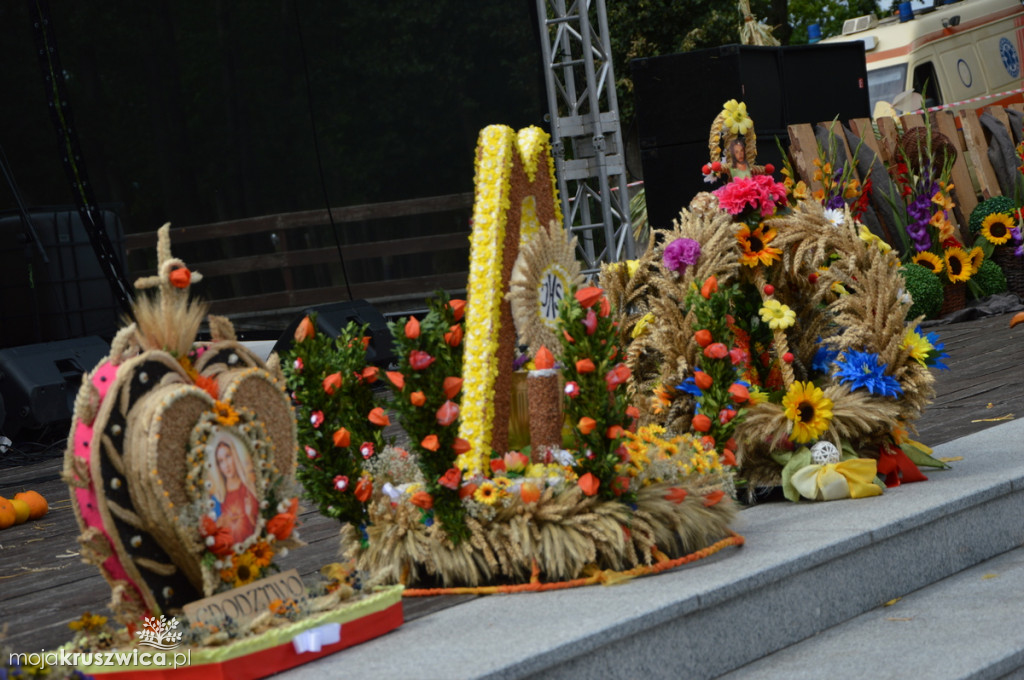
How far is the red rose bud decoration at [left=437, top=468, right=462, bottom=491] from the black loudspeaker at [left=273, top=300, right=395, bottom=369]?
222 inches

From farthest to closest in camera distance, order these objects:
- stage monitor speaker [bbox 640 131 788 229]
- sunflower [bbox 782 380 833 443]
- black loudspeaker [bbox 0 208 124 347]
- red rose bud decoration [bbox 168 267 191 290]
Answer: stage monitor speaker [bbox 640 131 788 229]
black loudspeaker [bbox 0 208 124 347]
sunflower [bbox 782 380 833 443]
red rose bud decoration [bbox 168 267 191 290]

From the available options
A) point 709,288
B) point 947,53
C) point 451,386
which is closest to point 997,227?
point 947,53

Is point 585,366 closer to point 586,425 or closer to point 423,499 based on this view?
point 586,425

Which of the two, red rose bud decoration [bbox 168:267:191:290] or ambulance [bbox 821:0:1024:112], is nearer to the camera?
red rose bud decoration [bbox 168:267:191:290]

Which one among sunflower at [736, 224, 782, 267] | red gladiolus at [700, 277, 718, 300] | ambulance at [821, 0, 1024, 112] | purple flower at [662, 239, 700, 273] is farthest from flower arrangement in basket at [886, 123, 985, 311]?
red gladiolus at [700, 277, 718, 300]

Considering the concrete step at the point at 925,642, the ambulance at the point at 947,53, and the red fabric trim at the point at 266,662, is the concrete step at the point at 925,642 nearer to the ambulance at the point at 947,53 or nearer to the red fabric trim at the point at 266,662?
the red fabric trim at the point at 266,662

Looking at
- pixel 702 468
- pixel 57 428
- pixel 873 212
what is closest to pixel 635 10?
pixel 873 212

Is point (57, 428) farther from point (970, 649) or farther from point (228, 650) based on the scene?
point (970, 649)

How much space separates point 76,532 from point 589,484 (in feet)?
8.12

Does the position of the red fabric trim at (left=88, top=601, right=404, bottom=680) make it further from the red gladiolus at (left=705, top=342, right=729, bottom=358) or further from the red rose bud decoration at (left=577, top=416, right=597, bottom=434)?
the red gladiolus at (left=705, top=342, right=729, bottom=358)

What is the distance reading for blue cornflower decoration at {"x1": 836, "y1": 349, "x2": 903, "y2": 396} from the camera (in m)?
3.96

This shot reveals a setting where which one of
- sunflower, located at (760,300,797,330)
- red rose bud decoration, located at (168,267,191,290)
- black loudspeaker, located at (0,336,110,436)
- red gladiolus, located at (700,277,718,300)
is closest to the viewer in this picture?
red rose bud decoration, located at (168,267,191,290)

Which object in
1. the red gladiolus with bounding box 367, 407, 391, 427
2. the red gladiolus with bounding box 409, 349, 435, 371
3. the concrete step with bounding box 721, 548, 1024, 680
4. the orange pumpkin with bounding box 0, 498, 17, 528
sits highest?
the red gladiolus with bounding box 409, 349, 435, 371

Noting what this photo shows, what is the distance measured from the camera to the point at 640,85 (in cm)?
995
